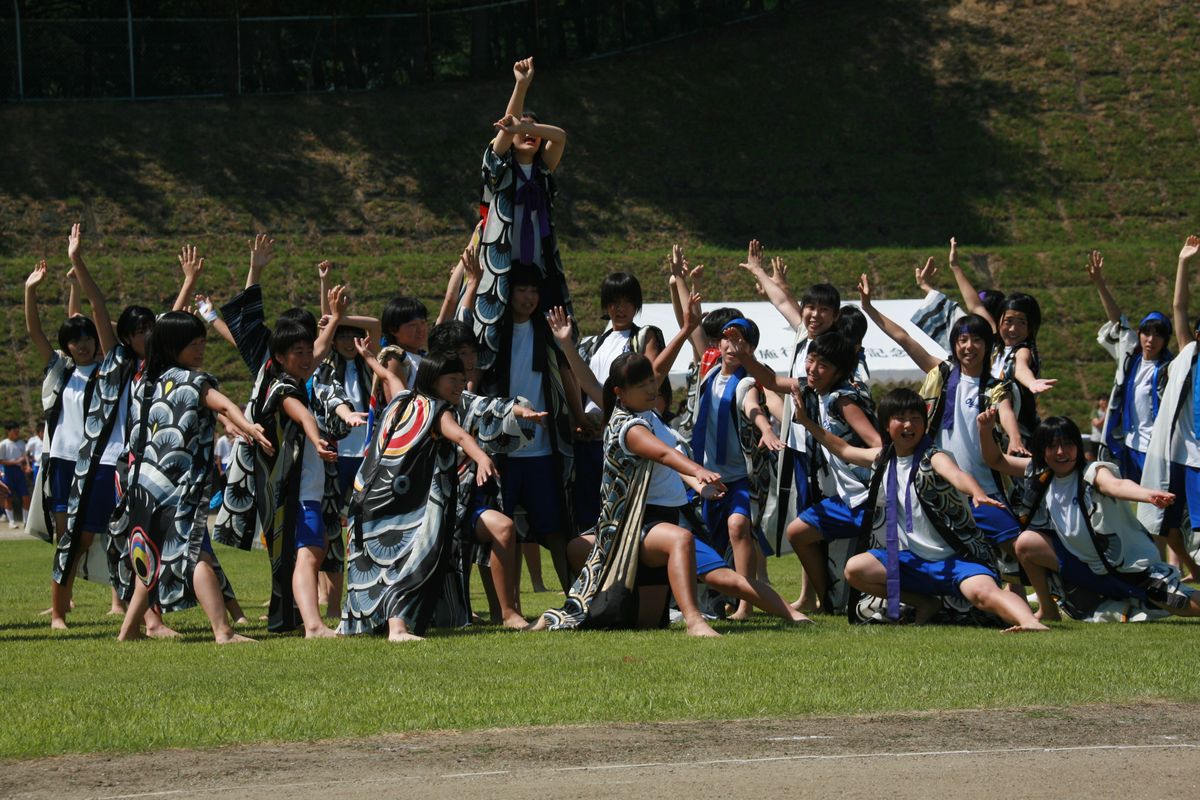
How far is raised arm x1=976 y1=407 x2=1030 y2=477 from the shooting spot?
9.29 meters

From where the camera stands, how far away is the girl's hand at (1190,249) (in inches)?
426

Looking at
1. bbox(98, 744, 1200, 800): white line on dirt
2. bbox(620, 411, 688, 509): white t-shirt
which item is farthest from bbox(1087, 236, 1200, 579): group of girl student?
bbox(98, 744, 1200, 800): white line on dirt

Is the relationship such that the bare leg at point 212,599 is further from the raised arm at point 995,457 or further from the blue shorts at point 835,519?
the raised arm at point 995,457

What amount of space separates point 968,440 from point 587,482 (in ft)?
7.68

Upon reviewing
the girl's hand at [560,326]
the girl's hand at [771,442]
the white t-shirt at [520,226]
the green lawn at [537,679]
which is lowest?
the green lawn at [537,679]

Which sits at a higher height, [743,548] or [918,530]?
[918,530]

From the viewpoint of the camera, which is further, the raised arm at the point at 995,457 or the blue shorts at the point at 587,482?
the blue shorts at the point at 587,482

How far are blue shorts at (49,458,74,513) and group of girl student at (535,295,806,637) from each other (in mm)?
4183

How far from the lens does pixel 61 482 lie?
35.7 ft

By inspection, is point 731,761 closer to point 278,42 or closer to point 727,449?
point 727,449

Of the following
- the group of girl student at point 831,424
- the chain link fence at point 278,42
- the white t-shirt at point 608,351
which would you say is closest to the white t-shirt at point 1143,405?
the group of girl student at point 831,424

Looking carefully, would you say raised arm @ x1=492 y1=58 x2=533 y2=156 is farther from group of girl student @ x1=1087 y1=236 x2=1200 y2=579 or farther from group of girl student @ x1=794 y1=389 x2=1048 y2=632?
group of girl student @ x1=1087 y1=236 x2=1200 y2=579

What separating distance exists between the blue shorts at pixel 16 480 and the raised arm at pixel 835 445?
18.1 m

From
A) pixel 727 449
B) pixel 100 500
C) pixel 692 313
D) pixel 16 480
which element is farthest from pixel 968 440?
pixel 16 480
